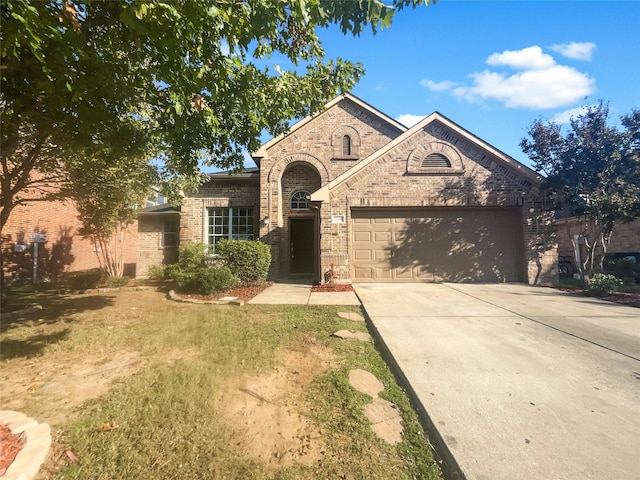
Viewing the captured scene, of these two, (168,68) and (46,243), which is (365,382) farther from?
(46,243)

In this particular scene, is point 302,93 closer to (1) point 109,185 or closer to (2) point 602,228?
(1) point 109,185

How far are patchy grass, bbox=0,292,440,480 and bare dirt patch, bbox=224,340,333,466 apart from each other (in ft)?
0.04

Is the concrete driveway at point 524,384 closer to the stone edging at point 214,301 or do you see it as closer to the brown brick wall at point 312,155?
the stone edging at point 214,301

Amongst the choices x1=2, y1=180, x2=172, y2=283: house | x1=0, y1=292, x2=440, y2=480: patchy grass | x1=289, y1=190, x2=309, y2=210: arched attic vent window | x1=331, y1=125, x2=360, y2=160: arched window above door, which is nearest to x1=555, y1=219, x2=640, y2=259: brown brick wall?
x1=331, y1=125, x2=360, y2=160: arched window above door

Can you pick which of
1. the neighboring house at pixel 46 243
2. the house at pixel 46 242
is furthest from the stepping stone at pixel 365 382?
the neighboring house at pixel 46 243

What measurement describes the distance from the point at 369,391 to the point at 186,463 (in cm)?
→ 198

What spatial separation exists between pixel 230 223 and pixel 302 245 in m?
3.64

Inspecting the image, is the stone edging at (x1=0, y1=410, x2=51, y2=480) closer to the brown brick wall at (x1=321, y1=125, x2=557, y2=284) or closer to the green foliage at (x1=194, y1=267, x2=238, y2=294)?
the green foliage at (x1=194, y1=267, x2=238, y2=294)

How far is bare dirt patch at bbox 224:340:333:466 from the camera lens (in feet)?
8.14

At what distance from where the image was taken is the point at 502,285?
34.4 feet

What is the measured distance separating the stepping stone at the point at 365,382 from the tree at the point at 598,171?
10.8 metres

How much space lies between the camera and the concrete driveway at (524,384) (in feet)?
7.52

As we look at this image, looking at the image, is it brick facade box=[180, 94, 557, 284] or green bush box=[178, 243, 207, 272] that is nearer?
brick facade box=[180, 94, 557, 284]

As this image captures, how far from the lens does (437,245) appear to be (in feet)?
36.9
